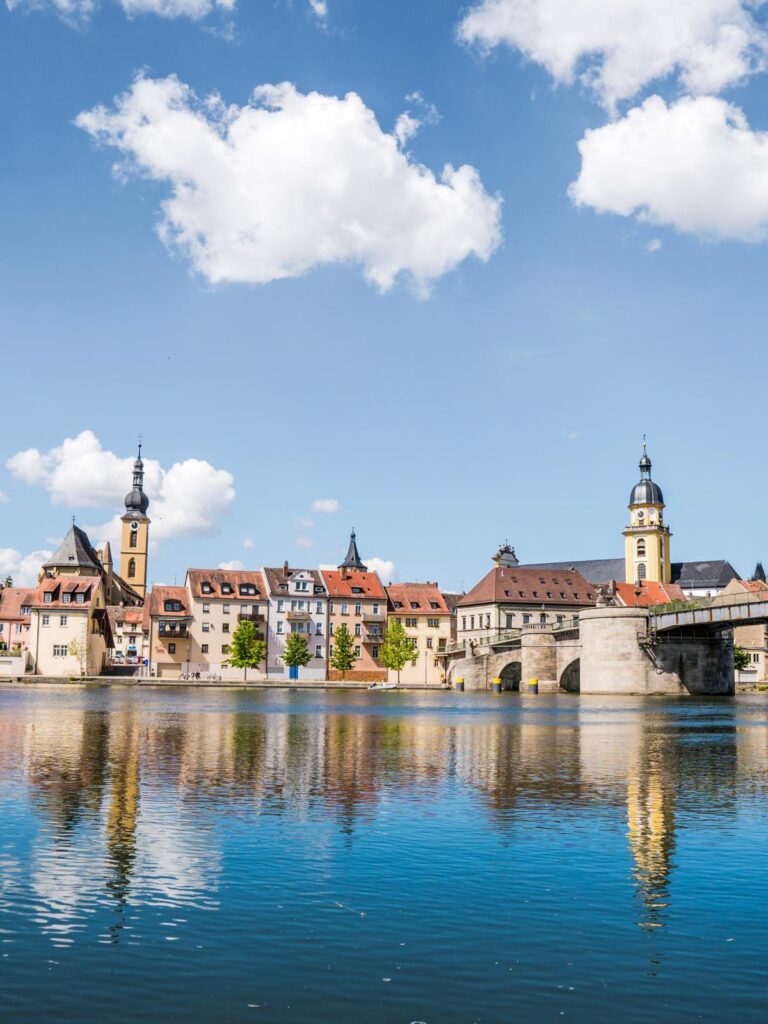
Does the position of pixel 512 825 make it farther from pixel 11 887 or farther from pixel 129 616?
pixel 129 616

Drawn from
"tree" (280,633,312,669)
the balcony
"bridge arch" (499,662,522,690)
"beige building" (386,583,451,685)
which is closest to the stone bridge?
"bridge arch" (499,662,522,690)

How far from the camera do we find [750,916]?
15586mm

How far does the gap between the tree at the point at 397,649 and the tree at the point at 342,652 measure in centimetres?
477

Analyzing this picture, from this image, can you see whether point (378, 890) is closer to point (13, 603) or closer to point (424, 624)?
point (424, 624)

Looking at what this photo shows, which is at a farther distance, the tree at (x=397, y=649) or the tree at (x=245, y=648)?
the tree at (x=397, y=649)

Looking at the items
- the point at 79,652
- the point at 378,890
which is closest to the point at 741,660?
the point at 79,652

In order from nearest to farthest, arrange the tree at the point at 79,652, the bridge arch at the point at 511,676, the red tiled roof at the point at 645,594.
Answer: the bridge arch at the point at 511,676, the tree at the point at 79,652, the red tiled roof at the point at 645,594

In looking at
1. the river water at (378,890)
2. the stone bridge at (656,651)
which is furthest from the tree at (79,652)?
the river water at (378,890)

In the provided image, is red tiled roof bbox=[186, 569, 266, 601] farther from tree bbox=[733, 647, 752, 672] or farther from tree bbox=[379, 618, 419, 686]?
tree bbox=[733, 647, 752, 672]

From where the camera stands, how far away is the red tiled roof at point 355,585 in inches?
6658

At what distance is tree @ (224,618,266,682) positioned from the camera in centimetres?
14988

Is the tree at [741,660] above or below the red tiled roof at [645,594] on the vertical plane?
below

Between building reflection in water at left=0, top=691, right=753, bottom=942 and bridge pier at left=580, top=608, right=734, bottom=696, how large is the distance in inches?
2114

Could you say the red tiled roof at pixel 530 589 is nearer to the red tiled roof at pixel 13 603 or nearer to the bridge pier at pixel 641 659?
the bridge pier at pixel 641 659
